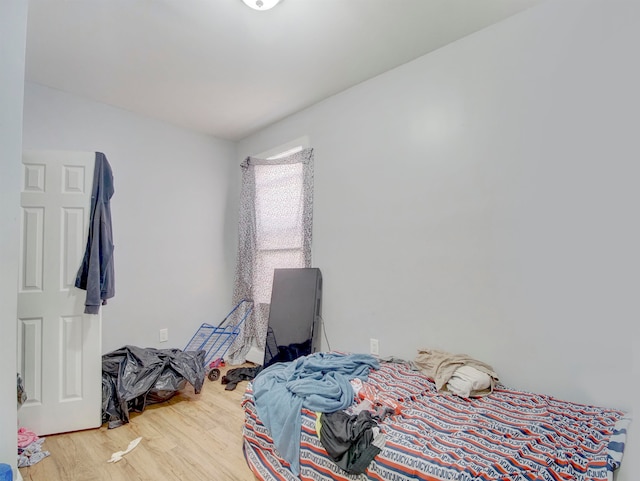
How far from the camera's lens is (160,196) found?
3.36m

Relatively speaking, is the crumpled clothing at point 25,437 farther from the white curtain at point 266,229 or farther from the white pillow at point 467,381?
the white pillow at point 467,381

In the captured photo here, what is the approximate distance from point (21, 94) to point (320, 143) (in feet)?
6.74

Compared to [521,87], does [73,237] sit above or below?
below

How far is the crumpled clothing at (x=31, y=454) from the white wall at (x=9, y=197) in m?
0.42

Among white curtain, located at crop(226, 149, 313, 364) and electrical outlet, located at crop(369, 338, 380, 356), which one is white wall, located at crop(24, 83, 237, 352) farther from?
electrical outlet, located at crop(369, 338, 380, 356)

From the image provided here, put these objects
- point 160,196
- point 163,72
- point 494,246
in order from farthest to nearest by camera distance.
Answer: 1. point 160,196
2. point 163,72
3. point 494,246

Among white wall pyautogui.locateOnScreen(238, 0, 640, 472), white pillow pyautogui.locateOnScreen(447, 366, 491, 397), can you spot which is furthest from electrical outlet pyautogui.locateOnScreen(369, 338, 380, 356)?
white pillow pyautogui.locateOnScreen(447, 366, 491, 397)

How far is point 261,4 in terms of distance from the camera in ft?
6.05

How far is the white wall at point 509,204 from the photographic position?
62.2 inches

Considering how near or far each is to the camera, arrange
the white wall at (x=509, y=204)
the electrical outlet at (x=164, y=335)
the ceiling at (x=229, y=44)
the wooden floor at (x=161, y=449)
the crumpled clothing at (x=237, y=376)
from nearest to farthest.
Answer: the white wall at (x=509, y=204) < the wooden floor at (x=161, y=449) < the ceiling at (x=229, y=44) < the crumpled clothing at (x=237, y=376) < the electrical outlet at (x=164, y=335)

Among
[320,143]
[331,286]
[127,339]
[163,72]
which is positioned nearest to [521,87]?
[320,143]

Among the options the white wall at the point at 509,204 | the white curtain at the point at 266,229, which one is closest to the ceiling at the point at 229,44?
the white wall at the point at 509,204

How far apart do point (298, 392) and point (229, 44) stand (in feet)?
7.38

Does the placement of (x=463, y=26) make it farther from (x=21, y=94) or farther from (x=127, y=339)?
(x=127, y=339)
